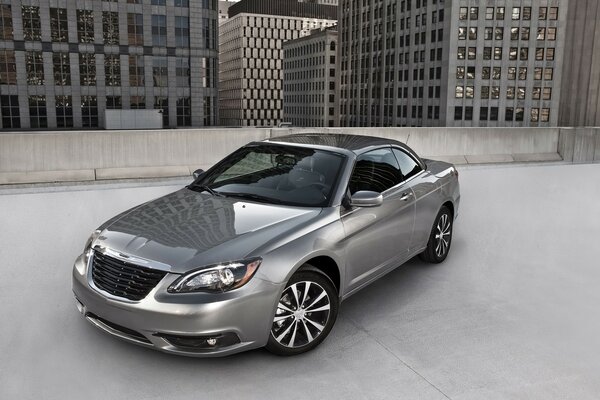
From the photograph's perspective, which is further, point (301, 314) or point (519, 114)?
point (519, 114)

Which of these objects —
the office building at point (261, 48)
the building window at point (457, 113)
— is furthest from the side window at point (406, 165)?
the office building at point (261, 48)

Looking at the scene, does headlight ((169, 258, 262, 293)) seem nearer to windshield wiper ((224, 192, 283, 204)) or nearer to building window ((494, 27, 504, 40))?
windshield wiper ((224, 192, 283, 204))

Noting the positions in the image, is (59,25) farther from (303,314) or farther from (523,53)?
(523,53)

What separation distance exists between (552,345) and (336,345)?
66.3 inches

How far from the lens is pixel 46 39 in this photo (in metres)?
69.6

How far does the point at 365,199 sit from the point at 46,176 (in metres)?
10.9

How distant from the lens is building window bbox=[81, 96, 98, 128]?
7206 cm

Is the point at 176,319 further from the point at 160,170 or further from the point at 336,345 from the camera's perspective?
the point at 160,170

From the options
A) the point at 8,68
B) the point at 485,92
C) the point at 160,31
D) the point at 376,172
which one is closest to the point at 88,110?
the point at 8,68

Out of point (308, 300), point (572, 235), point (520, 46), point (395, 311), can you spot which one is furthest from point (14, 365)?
point (520, 46)

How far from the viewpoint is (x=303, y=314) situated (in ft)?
13.6

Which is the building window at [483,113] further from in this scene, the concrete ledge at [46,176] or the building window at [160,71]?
the concrete ledge at [46,176]

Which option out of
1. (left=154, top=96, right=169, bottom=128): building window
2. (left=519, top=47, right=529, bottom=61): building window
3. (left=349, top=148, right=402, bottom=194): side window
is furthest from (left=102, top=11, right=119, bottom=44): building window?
(left=349, top=148, right=402, bottom=194): side window

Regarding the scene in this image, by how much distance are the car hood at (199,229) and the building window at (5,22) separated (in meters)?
73.9
